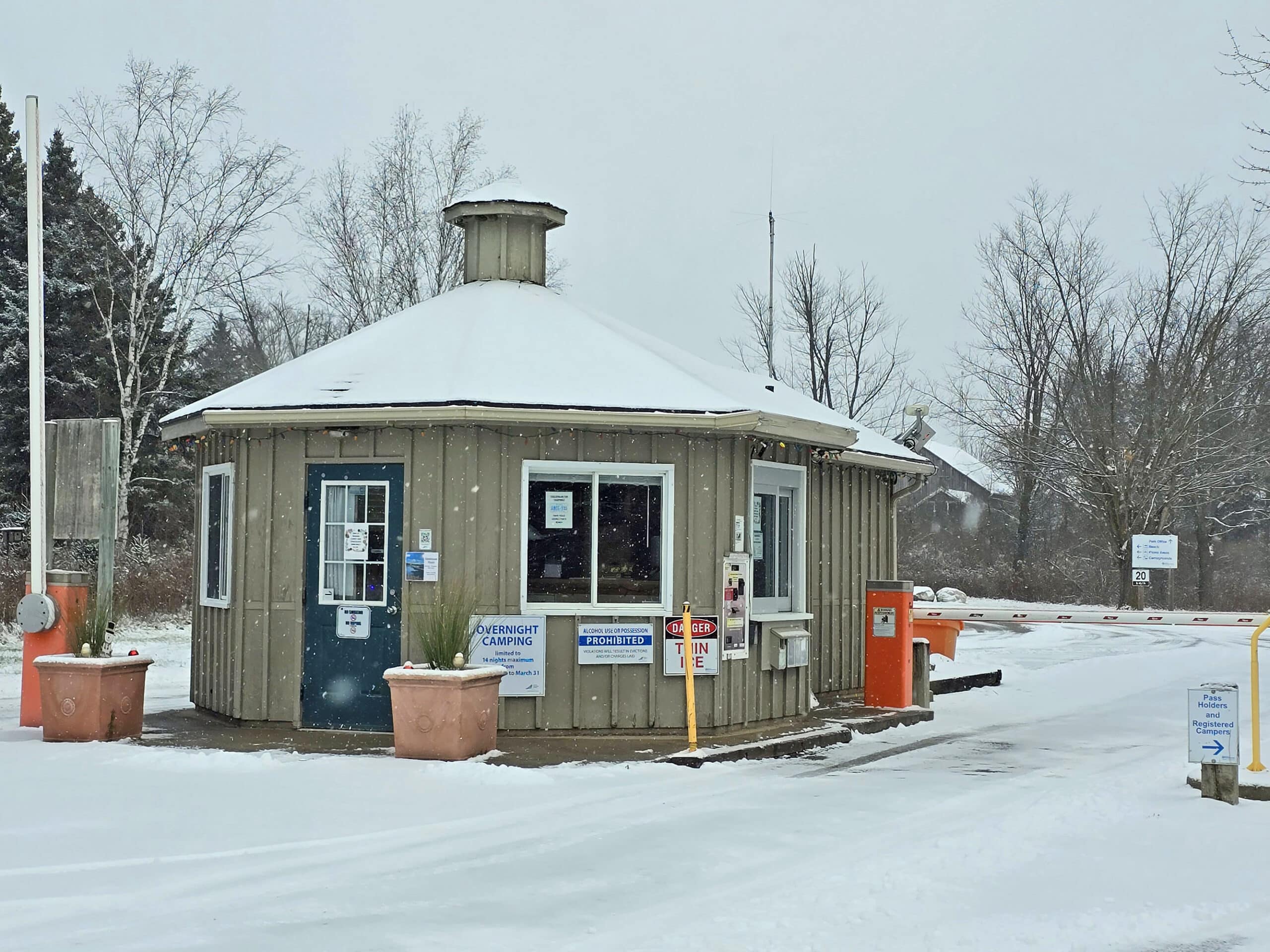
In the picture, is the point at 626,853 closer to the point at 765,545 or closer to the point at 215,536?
the point at 765,545

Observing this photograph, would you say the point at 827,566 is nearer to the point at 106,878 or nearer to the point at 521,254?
the point at 521,254

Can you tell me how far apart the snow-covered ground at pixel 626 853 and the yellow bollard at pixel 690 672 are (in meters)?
0.39

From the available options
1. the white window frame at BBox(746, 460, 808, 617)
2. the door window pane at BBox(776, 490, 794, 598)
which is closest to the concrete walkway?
the white window frame at BBox(746, 460, 808, 617)

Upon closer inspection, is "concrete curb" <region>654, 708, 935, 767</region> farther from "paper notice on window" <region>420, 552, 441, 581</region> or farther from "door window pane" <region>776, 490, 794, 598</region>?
"paper notice on window" <region>420, 552, 441, 581</region>

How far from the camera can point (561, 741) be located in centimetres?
1110

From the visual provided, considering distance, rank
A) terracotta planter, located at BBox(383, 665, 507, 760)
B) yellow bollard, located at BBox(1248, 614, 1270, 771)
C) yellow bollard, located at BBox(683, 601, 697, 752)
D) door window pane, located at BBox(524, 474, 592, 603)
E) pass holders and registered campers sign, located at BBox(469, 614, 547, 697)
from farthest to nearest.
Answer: door window pane, located at BBox(524, 474, 592, 603)
pass holders and registered campers sign, located at BBox(469, 614, 547, 697)
yellow bollard, located at BBox(683, 601, 697, 752)
terracotta planter, located at BBox(383, 665, 507, 760)
yellow bollard, located at BBox(1248, 614, 1270, 771)

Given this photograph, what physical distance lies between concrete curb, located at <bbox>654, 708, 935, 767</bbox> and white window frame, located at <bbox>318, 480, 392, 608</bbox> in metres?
3.00

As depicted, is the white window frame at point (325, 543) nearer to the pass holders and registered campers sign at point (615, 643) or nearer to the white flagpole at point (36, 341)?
the pass holders and registered campers sign at point (615, 643)

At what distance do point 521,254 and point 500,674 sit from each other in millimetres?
5829

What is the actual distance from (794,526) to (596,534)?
2618 mm

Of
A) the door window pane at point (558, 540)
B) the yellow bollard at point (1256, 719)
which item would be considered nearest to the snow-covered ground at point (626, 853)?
the yellow bollard at point (1256, 719)

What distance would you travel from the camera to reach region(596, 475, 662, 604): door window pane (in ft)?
37.8

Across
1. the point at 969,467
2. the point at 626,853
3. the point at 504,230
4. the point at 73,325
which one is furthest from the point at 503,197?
the point at 969,467

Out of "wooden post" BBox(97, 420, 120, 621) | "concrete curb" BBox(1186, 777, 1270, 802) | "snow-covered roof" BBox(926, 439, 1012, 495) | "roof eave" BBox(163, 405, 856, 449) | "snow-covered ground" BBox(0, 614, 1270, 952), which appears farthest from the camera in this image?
"snow-covered roof" BBox(926, 439, 1012, 495)
